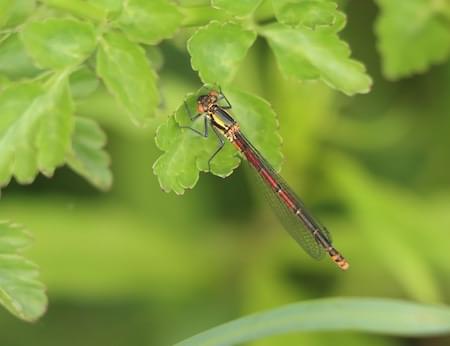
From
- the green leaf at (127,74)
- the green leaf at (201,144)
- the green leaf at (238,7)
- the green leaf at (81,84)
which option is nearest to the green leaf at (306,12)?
the green leaf at (238,7)

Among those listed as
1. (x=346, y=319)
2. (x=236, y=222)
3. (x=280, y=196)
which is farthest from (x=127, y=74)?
(x=236, y=222)

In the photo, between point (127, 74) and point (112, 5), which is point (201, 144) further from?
point (112, 5)

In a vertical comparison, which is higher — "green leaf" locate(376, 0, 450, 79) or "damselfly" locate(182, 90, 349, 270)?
"green leaf" locate(376, 0, 450, 79)

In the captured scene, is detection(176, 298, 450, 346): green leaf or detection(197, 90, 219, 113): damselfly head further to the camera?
detection(176, 298, 450, 346): green leaf

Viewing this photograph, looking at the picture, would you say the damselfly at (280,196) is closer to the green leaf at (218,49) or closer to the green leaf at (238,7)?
the green leaf at (218,49)

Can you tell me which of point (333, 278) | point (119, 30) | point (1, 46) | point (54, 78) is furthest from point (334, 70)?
point (333, 278)

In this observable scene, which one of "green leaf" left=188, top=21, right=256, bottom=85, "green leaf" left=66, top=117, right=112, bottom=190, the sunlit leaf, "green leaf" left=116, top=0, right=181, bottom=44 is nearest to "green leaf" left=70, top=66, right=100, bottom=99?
"green leaf" left=66, top=117, right=112, bottom=190

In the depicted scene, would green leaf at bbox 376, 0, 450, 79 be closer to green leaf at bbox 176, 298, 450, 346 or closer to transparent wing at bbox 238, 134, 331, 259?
transparent wing at bbox 238, 134, 331, 259
